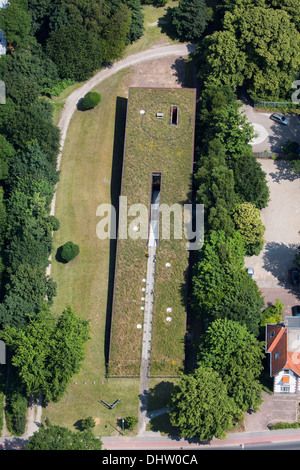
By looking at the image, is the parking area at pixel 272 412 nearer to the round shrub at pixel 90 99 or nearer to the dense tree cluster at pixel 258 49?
the dense tree cluster at pixel 258 49

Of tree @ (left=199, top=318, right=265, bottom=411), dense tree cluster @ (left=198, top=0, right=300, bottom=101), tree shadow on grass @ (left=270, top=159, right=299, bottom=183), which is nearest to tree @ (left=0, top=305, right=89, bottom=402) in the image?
tree @ (left=199, top=318, right=265, bottom=411)

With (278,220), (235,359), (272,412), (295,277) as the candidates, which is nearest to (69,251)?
(235,359)

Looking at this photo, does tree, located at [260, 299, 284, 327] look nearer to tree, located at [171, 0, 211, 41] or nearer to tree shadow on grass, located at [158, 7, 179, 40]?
tree, located at [171, 0, 211, 41]

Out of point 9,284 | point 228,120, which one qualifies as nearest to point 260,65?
point 228,120

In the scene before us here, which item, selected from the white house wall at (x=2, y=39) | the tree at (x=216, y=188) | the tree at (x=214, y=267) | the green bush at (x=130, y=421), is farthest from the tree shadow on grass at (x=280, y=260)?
the white house wall at (x=2, y=39)

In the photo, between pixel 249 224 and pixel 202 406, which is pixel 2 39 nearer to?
pixel 249 224
